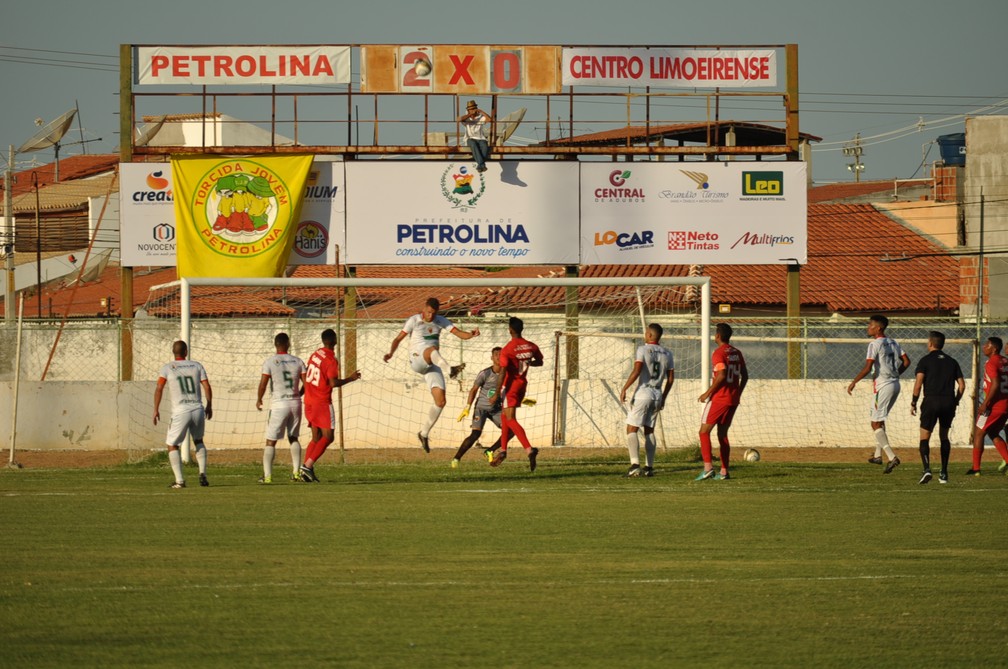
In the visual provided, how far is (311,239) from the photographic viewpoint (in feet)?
87.4

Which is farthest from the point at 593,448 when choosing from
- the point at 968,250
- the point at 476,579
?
the point at 968,250

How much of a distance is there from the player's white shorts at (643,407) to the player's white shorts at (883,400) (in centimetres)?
357

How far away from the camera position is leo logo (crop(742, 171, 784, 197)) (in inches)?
1064

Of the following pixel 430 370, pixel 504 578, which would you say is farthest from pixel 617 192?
pixel 504 578

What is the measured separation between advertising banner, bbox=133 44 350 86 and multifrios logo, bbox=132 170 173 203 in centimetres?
213

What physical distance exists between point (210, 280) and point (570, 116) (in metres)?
10.5

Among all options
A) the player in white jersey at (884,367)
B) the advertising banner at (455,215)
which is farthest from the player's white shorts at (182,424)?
the advertising banner at (455,215)

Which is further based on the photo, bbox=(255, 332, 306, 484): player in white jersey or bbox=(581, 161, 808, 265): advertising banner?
bbox=(581, 161, 808, 265): advertising banner

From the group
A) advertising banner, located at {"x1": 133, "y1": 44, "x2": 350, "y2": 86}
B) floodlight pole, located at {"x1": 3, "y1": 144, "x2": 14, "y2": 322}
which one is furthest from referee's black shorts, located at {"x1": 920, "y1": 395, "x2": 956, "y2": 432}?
floodlight pole, located at {"x1": 3, "y1": 144, "x2": 14, "y2": 322}

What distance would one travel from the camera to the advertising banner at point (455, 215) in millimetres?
26641

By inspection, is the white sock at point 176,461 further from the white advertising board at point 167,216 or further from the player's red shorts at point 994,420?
the white advertising board at point 167,216

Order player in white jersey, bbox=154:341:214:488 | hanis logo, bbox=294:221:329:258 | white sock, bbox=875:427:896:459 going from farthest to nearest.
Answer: hanis logo, bbox=294:221:329:258
white sock, bbox=875:427:896:459
player in white jersey, bbox=154:341:214:488

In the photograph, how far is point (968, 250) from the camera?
48.9 meters

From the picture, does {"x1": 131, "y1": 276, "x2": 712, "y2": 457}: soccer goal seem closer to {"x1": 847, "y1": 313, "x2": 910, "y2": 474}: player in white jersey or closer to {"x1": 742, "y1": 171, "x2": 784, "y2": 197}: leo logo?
{"x1": 847, "y1": 313, "x2": 910, "y2": 474}: player in white jersey
